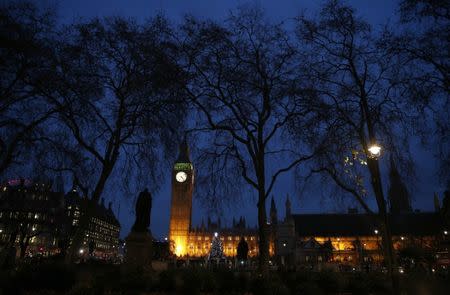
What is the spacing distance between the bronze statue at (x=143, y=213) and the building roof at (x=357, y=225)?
105m

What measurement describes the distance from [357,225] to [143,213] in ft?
387

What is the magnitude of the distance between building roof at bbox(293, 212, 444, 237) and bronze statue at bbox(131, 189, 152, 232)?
10535 cm

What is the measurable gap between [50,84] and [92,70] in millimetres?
2458

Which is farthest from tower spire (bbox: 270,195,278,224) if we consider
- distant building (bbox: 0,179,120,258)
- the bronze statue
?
the bronze statue

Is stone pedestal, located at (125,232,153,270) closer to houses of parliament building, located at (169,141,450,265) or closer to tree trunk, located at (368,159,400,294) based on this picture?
tree trunk, located at (368,159,400,294)

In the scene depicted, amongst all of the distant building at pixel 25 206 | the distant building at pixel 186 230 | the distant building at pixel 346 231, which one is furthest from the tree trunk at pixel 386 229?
the distant building at pixel 346 231

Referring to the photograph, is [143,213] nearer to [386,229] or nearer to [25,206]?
[386,229]

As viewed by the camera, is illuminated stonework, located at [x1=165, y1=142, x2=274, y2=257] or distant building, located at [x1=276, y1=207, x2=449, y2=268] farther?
illuminated stonework, located at [x1=165, y1=142, x2=274, y2=257]

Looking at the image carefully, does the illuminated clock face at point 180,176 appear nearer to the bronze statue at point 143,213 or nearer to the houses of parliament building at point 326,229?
the houses of parliament building at point 326,229

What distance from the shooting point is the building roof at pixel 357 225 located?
118m

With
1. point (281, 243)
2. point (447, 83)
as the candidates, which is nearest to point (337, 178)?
point (447, 83)

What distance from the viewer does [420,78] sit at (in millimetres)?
14547

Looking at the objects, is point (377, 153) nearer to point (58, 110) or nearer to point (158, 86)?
point (158, 86)

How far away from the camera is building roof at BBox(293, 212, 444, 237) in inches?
4658
